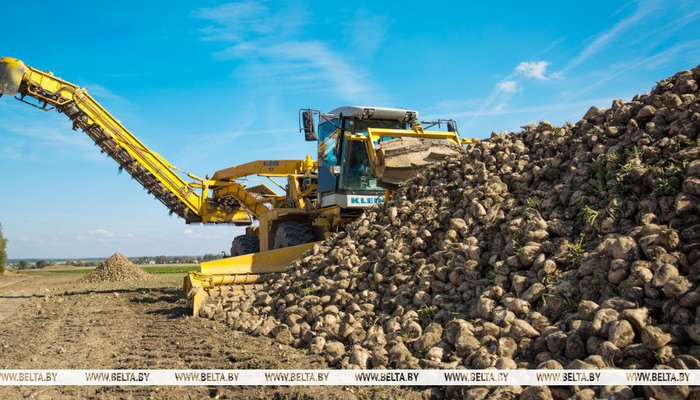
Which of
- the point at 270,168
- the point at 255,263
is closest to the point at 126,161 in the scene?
the point at 270,168

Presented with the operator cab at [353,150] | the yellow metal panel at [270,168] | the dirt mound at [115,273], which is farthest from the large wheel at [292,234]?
the dirt mound at [115,273]

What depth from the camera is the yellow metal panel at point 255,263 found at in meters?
7.90

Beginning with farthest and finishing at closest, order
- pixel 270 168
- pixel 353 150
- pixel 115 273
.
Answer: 1. pixel 115 273
2. pixel 270 168
3. pixel 353 150

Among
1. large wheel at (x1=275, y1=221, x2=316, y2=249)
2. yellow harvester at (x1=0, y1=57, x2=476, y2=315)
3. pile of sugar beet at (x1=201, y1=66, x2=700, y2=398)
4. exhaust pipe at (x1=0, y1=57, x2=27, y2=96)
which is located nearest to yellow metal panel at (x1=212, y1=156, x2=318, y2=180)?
yellow harvester at (x1=0, y1=57, x2=476, y2=315)

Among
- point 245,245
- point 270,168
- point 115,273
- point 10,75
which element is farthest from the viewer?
point 115,273

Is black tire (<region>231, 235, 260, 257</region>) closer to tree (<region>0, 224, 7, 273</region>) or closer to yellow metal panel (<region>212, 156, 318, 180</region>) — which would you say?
yellow metal panel (<region>212, 156, 318, 180</region>)

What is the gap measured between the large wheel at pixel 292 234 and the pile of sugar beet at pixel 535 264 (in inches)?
105

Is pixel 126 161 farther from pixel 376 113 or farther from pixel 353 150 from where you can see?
pixel 376 113

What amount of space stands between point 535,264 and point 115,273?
15.5 meters

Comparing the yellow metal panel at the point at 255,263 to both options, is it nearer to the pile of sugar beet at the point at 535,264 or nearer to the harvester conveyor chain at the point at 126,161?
the pile of sugar beet at the point at 535,264

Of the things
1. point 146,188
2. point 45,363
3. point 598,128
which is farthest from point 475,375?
Result: point 146,188

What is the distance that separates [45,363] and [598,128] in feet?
20.9

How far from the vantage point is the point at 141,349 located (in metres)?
5.25

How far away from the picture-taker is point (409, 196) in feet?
21.9
